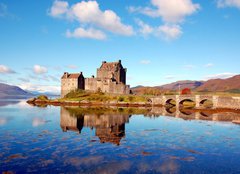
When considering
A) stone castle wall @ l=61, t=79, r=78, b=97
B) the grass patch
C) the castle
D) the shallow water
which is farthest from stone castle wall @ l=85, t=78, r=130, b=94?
the shallow water

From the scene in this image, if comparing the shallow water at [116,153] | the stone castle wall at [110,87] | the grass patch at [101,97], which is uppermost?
the stone castle wall at [110,87]

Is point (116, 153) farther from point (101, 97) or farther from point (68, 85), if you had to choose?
point (68, 85)

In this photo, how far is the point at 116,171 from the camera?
53.5ft

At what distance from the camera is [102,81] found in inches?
4003

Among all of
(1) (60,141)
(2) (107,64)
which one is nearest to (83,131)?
(1) (60,141)

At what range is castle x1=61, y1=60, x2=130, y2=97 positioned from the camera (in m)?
99.9

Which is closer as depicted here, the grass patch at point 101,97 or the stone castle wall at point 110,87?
the grass patch at point 101,97

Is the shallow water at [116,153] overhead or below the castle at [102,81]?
below

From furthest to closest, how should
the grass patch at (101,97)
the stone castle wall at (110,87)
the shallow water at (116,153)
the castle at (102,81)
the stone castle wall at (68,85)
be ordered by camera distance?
the stone castle wall at (68,85), the castle at (102,81), the stone castle wall at (110,87), the grass patch at (101,97), the shallow water at (116,153)

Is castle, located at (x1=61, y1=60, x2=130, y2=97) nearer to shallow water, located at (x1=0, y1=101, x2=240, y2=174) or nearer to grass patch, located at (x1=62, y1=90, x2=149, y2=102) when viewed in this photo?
grass patch, located at (x1=62, y1=90, x2=149, y2=102)

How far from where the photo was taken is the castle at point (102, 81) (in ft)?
328

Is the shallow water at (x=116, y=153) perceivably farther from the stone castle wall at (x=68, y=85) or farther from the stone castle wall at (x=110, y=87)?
the stone castle wall at (x=68, y=85)

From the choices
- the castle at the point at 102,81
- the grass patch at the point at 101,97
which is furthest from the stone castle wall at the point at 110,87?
the grass patch at the point at 101,97

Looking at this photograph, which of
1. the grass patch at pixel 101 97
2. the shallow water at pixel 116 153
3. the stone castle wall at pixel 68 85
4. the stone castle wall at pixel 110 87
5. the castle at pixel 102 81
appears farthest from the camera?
the stone castle wall at pixel 68 85
